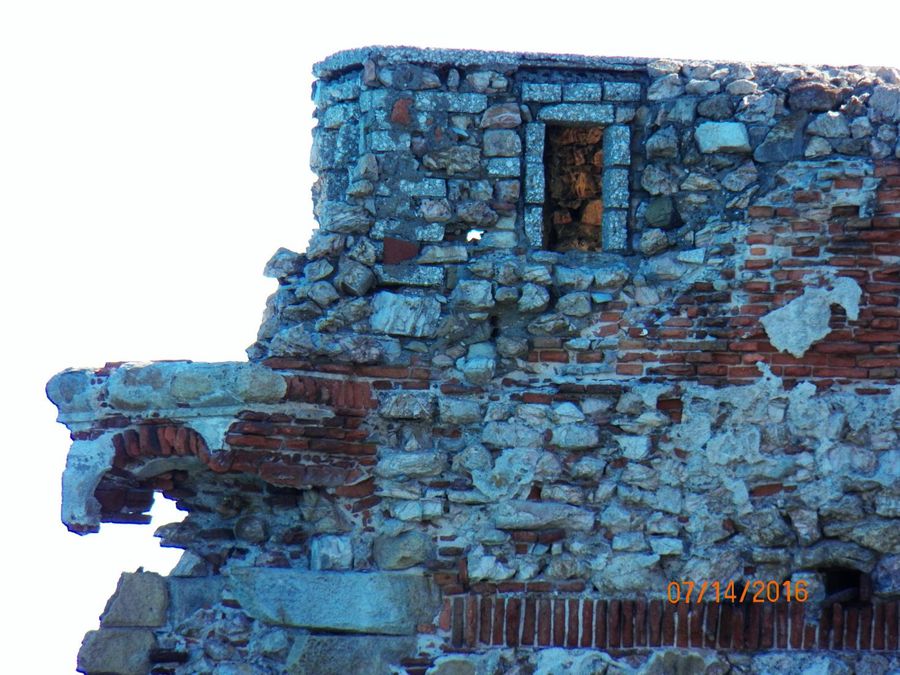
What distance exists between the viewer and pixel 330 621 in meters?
8.74

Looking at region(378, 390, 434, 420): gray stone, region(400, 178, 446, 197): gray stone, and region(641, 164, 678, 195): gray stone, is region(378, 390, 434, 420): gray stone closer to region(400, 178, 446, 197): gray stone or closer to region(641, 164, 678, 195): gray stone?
region(400, 178, 446, 197): gray stone

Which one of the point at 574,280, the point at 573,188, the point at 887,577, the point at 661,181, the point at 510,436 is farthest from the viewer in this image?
the point at 573,188

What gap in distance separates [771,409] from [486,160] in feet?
5.75

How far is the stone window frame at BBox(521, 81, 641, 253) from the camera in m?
9.13

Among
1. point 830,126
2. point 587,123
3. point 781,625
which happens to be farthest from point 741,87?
point 781,625

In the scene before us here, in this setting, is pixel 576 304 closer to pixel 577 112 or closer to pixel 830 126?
pixel 577 112

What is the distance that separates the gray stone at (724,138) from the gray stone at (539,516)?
1.79 meters

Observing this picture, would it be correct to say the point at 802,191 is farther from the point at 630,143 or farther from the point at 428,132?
the point at 428,132

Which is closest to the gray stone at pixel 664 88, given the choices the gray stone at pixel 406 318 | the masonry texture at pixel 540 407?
the masonry texture at pixel 540 407

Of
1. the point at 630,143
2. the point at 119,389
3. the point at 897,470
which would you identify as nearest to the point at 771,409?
the point at 897,470

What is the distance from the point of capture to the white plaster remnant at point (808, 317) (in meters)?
8.88

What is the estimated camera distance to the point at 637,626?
28.7 ft
